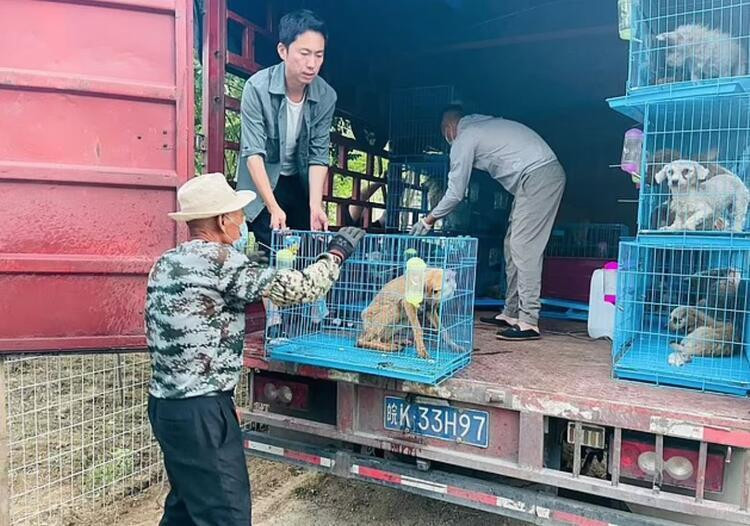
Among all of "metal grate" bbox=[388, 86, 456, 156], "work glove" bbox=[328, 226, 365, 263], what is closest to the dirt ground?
"work glove" bbox=[328, 226, 365, 263]

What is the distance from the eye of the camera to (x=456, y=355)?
2625mm

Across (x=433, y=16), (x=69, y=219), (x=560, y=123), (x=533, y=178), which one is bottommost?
(x=69, y=219)

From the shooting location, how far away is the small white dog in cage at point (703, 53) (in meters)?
2.68

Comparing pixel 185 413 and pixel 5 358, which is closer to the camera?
pixel 185 413

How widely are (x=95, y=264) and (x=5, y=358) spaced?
0.63m

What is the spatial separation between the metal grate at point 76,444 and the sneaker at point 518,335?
239cm

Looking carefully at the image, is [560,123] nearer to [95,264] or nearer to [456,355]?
[456,355]

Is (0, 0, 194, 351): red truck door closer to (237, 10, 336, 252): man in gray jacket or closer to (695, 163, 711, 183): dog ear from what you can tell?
(237, 10, 336, 252): man in gray jacket

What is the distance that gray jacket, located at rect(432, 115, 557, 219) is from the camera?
3.76m

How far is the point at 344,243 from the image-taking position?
96.0 inches

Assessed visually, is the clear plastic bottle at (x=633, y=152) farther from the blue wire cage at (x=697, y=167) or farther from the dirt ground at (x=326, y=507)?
the dirt ground at (x=326, y=507)

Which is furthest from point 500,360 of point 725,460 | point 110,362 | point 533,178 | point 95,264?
point 110,362

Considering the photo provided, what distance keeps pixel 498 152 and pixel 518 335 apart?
122 centimetres

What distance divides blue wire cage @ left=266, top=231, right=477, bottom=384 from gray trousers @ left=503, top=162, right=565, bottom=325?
944 millimetres
